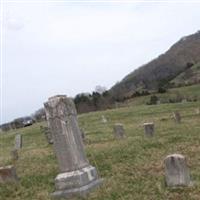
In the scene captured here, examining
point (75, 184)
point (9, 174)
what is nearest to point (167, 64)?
point (9, 174)

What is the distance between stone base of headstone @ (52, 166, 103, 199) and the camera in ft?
40.7

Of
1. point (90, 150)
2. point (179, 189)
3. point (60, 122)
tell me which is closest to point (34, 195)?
point (60, 122)

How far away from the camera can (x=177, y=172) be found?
11.5m

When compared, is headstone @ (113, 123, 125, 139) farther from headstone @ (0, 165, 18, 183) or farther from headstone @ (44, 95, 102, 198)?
headstone @ (44, 95, 102, 198)

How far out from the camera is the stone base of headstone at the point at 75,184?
1240 centimetres

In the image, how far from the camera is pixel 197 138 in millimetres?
18594

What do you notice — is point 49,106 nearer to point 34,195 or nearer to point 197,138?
point 34,195

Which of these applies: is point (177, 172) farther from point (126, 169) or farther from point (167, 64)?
point (167, 64)

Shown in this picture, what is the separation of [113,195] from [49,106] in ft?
9.14

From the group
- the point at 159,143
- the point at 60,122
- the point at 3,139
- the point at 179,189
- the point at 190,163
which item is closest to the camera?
the point at 179,189

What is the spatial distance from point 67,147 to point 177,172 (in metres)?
2.82

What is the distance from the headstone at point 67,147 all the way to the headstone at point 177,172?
1.95 meters

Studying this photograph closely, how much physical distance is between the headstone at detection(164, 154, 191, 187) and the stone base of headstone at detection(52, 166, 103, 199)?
6.33ft

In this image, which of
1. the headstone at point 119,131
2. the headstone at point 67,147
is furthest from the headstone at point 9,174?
the headstone at point 119,131
